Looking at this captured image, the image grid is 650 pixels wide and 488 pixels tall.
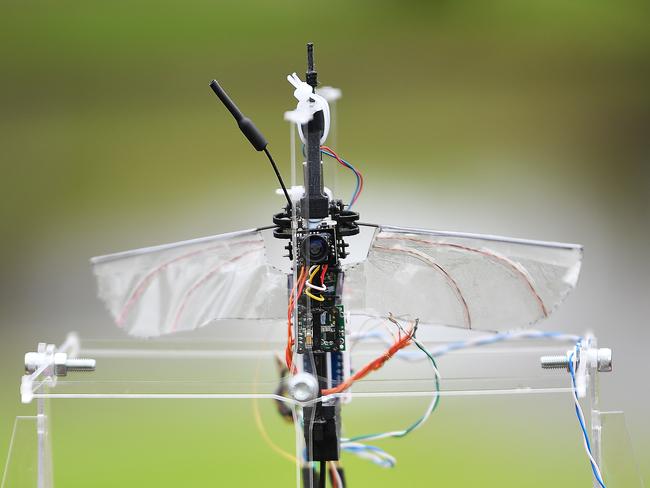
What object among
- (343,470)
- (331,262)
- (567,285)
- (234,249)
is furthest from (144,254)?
(567,285)

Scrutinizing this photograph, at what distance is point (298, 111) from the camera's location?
1342mm

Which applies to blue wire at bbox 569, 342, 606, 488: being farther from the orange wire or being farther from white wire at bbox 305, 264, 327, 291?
white wire at bbox 305, 264, 327, 291

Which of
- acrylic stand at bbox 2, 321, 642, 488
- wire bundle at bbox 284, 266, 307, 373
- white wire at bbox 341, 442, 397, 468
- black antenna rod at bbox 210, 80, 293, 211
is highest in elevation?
black antenna rod at bbox 210, 80, 293, 211

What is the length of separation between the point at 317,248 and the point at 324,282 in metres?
0.06

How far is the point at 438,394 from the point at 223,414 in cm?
57

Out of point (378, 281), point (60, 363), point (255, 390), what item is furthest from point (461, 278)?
point (60, 363)

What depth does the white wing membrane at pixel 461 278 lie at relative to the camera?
4.71ft

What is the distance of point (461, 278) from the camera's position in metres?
1.48

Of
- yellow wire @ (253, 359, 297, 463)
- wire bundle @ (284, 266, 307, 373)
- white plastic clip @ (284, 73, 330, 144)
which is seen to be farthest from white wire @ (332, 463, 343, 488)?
white plastic clip @ (284, 73, 330, 144)

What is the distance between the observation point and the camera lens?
4.44 feet

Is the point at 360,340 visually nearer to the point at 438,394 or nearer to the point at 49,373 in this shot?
the point at 438,394

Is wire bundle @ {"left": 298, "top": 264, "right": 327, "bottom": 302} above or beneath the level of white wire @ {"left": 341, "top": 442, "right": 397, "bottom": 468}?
above

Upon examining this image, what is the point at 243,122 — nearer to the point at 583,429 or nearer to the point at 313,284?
the point at 313,284

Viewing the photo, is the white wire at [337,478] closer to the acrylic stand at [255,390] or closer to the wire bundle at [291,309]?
the acrylic stand at [255,390]
